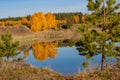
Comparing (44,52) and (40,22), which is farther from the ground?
(40,22)

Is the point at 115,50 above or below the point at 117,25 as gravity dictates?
below

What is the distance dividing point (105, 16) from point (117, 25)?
1.82m

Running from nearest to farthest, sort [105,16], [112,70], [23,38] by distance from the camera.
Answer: [112,70] → [105,16] → [23,38]

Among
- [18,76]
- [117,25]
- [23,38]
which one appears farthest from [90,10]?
[23,38]

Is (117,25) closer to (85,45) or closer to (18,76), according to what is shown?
(85,45)

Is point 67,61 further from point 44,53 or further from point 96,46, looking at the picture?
point 44,53

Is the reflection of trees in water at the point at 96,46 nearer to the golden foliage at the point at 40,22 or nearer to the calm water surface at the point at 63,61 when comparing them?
the calm water surface at the point at 63,61

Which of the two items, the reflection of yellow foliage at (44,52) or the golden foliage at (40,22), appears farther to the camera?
the golden foliage at (40,22)

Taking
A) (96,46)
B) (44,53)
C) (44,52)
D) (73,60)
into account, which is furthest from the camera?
(44,52)

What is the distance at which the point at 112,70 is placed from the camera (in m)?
11.5

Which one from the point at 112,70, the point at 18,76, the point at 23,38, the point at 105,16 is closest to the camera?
the point at 112,70

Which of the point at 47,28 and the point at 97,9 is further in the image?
the point at 47,28

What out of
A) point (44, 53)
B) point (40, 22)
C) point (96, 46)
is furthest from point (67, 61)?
point (40, 22)

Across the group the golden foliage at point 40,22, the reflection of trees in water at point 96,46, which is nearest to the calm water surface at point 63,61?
the reflection of trees in water at point 96,46
